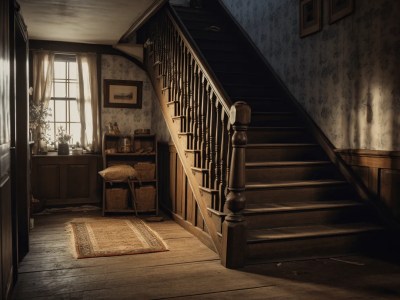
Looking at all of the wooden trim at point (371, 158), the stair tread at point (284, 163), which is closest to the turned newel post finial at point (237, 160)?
the stair tread at point (284, 163)

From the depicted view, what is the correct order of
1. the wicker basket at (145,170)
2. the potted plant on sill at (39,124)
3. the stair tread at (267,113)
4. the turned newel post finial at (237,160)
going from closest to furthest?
the turned newel post finial at (237,160), the stair tread at (267,113), the wicker basket at (145,170), the potted plant on sill at (39,124)

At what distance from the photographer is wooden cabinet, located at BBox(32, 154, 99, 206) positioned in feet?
20.7

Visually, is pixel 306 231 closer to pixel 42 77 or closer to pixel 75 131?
pixel 75 131

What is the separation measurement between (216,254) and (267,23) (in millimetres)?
3503

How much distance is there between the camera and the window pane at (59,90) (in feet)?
22.6

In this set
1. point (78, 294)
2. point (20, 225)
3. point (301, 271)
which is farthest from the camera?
point (20, 225)

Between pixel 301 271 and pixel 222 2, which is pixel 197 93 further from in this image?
pixel 222 2

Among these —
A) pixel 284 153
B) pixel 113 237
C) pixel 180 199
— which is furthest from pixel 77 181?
pixel 284 153

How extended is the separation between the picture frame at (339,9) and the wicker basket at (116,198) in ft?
11.5

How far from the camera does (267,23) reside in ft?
19.3

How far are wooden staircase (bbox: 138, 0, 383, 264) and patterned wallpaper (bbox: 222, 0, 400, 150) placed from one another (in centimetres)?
29

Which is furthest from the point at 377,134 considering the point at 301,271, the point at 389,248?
the point at 301,271

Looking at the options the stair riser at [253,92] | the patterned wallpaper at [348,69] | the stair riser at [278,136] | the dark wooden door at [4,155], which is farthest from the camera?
the stair riser at [253,92]

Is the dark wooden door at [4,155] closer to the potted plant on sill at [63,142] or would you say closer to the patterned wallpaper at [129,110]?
the potted plant on sill at [63,142]
